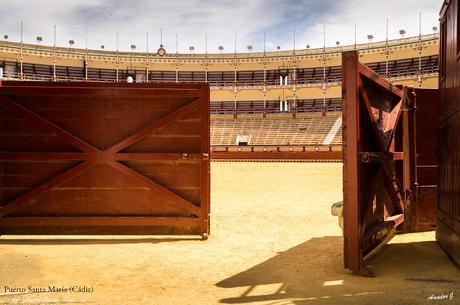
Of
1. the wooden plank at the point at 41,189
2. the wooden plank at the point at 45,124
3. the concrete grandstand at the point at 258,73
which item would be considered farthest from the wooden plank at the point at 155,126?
the concrete grandstand at the point at 258,73

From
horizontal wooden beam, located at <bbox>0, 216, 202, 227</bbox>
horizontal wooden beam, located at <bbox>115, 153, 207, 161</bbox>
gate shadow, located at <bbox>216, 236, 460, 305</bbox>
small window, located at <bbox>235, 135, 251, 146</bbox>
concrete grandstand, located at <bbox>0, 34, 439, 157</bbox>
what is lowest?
gate shadow, located at <bbox>216, 236, 460, 305</bbox>

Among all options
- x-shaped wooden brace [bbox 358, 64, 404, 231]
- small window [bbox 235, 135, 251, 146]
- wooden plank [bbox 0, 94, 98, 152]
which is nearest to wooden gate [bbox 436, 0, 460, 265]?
x-shaped wooden brace [bbox 358, 64, 404, 231]

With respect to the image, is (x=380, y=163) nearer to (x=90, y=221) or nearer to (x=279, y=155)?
(x=90, y=221)

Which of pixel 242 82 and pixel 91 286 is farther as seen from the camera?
pixel 242 82

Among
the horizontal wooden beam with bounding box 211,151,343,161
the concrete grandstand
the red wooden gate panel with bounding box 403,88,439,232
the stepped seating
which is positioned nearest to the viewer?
the red wooden gate panel with bounding box 403,88,439,232

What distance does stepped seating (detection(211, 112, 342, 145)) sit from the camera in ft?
130

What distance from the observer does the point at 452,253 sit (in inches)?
231

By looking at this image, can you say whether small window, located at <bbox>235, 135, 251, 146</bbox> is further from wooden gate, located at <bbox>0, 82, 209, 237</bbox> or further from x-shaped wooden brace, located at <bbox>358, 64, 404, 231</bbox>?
x-shaped wooden brace, located at <bbox>358, 64, 404, 231</bbox>

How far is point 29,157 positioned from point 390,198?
21.1ft

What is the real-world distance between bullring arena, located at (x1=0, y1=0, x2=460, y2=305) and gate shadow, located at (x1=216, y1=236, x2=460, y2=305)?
A: 0.03m

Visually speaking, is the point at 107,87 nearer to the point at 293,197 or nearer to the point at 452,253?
the point at 452,253

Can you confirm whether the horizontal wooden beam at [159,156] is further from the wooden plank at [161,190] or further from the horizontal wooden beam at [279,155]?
the horizontal wooden beam at [279,155]

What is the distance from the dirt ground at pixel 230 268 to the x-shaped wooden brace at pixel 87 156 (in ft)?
2.33

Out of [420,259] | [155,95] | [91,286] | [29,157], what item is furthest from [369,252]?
[29,157]
